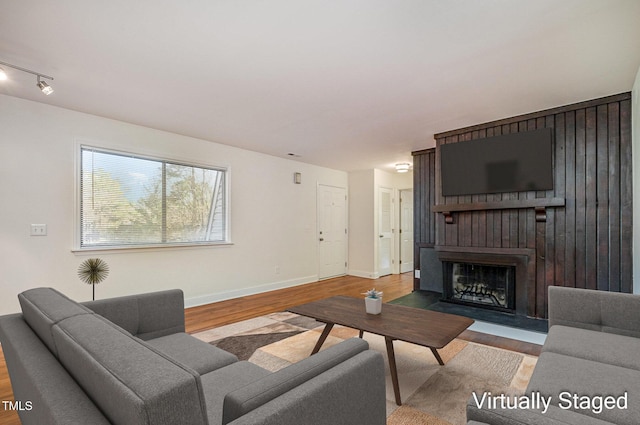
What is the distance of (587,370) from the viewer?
148cm

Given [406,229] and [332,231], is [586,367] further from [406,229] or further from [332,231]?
[406,229]

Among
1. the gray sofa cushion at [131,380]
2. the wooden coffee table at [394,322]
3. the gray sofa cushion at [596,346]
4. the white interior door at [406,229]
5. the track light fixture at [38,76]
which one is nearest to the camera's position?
the gray sofa cushion at [131,380]

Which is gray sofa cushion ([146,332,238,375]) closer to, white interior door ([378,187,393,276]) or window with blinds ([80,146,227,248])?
window with blinds ([80,146,227,248])

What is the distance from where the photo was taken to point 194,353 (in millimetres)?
1732

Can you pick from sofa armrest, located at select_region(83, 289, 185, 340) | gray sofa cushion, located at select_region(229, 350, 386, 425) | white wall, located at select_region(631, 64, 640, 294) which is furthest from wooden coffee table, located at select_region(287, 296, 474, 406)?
white wall, located at select_region(631, 64, 640, 294)

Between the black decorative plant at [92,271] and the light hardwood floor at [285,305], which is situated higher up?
the black decorative plant at [92,271]

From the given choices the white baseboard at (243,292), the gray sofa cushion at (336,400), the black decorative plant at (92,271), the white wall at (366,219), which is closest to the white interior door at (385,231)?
the white wall at (366,219)

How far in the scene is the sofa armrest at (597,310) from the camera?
76.8 inches

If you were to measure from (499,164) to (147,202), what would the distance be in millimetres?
4456

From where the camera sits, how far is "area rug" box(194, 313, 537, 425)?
6.33ft

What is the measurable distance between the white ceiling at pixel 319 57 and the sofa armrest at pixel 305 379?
6.05 ft

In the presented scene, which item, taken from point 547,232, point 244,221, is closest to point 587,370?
point 547,232

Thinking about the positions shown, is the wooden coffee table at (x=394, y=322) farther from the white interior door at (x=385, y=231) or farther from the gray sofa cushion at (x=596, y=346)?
the white interior door at (x=385, y=231)

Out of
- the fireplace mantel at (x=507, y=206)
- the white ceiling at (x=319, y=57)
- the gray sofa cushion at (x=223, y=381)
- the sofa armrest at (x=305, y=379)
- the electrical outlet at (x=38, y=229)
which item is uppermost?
the white ceiling at (x=319, y=57)
